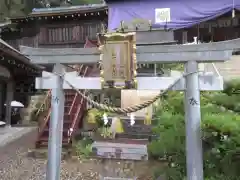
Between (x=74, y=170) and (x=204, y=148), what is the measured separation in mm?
3609

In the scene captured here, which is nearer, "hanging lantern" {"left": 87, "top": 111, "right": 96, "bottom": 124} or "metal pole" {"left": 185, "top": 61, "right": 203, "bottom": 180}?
"metal pole" {"left": 185, "top": 61, "right": 203, "bottom": 180}

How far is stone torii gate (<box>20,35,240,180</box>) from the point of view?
466cm

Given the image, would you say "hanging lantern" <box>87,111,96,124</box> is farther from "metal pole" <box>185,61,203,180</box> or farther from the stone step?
"metal pole" <box>185,61,203,180</box>

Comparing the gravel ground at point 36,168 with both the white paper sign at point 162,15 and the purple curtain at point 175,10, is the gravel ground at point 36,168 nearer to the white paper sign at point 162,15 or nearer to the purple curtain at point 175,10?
the purple curtain at point 175,10

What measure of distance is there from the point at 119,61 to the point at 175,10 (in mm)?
11019

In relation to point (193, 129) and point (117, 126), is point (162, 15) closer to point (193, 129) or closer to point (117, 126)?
point (117, 126)

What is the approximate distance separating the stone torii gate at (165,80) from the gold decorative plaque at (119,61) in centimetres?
14

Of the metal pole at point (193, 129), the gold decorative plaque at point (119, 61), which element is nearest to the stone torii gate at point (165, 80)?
the metal pole at point (193, 129)

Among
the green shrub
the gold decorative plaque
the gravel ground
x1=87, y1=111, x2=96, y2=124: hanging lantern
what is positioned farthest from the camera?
x1=87, y1=111, x2=96, y2=124: hanging lantern

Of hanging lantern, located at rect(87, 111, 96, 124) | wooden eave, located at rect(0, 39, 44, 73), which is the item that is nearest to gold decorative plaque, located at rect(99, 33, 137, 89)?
hanging lantern, located at rect(87, 111, 96, 124)

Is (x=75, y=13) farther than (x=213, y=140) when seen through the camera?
Yes

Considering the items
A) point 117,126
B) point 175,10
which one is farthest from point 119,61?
point 175,10

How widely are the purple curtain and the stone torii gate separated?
33.3 feet

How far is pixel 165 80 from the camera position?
489 centimetres
